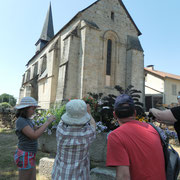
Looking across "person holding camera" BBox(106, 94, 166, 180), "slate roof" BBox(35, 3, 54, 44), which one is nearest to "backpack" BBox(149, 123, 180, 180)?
"person holding camera" BBox(106, 94, 166, 180)

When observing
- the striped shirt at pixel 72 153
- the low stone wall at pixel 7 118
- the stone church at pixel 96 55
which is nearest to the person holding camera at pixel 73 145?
the striped shirt at pixel 72 153

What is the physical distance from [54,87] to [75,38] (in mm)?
5455

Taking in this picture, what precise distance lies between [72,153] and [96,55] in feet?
36.7

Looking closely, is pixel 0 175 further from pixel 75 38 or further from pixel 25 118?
pixel 75 38

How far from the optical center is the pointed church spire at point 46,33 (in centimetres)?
3033

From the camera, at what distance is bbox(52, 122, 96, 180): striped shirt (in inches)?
67.2

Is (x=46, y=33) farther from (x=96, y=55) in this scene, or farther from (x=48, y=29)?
(x=96, y=55)

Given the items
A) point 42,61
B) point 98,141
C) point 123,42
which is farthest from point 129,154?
point 42,61

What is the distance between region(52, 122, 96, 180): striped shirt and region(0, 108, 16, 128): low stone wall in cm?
1121

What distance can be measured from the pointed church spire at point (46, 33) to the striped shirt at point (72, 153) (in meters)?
30.8

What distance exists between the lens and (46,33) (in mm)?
30453

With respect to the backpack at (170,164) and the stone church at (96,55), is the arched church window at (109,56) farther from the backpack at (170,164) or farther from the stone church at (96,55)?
the backpack at (170,164)

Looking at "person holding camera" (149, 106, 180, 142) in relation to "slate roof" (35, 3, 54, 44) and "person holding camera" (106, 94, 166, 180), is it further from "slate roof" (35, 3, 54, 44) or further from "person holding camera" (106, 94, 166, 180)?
"slate roof" (35, 3, 54, 44)

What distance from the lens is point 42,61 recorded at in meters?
20.4
